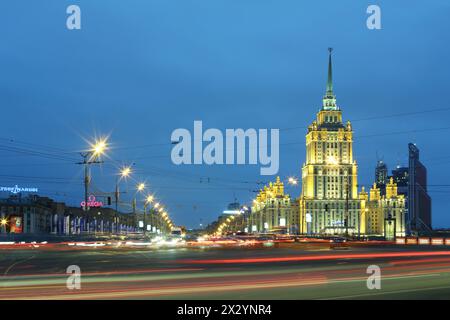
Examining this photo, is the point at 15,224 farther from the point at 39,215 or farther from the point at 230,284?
the point at 230,284

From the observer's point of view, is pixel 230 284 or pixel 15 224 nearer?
pixel 230 284

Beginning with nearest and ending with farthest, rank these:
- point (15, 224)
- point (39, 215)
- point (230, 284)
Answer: point (230, 284)
point (15, 224)
point (39, 215)

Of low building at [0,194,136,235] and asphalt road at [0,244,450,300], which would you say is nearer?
asphalt road at [0,244,450,300]

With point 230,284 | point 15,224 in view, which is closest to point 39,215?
point 15,224

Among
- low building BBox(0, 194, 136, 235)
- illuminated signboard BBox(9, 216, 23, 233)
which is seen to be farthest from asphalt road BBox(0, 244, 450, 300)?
low building BBox(0, 194, 136, 235)

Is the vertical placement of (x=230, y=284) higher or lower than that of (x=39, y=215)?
higher

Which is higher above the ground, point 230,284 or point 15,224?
point 230,284

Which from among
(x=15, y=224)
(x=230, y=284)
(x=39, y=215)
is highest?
(x=230, y=284)

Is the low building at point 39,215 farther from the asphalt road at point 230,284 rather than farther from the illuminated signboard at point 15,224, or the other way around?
the asphalt road at point 230,284

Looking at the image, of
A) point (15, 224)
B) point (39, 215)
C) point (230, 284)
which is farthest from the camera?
point (39, 215)

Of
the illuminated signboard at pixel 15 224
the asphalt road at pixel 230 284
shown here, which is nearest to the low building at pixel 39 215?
the illuminated signboard at pixel 15 224

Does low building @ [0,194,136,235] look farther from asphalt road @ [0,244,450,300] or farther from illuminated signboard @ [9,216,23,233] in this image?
asphalt road @ [0,244,450,300]

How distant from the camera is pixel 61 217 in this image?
190875 millimetres

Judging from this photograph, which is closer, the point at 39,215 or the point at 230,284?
the point at 230,284
